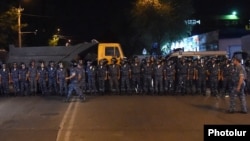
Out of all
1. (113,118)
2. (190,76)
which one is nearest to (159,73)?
(190,76)

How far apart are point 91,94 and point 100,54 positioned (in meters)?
4.16

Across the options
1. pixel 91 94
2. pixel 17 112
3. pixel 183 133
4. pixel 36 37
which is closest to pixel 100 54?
pixel 91 94

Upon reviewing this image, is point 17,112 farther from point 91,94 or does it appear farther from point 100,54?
point 100,54

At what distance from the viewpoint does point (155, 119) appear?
16.5 m

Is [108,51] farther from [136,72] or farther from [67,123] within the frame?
[67,123]

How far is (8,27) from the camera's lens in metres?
47.0

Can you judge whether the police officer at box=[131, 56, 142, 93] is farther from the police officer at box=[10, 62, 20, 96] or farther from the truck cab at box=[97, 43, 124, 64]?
the police officer at box=[10, 62, 20, 96]

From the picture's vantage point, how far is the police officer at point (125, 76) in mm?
25766

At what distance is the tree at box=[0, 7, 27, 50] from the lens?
45.1 metres

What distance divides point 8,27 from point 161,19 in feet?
46.7

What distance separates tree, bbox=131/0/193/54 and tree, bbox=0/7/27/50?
38.2 feet

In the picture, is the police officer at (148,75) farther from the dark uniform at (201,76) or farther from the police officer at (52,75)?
the police officer at (52,75)

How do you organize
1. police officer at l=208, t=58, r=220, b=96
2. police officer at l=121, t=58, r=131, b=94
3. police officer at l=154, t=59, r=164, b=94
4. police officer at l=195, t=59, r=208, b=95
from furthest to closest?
police officer at l=121, t=58, r=131, b=94 → police officer at l=154, t=59, r=164, b=94 → police officer at l=195, t=59, r=208, b=95 → police officer at l=208, t=58, r=220, b=96

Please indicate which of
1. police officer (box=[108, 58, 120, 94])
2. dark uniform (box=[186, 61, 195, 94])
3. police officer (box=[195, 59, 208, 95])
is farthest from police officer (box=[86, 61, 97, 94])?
police officer (box=[195, 59, 208, 95])
